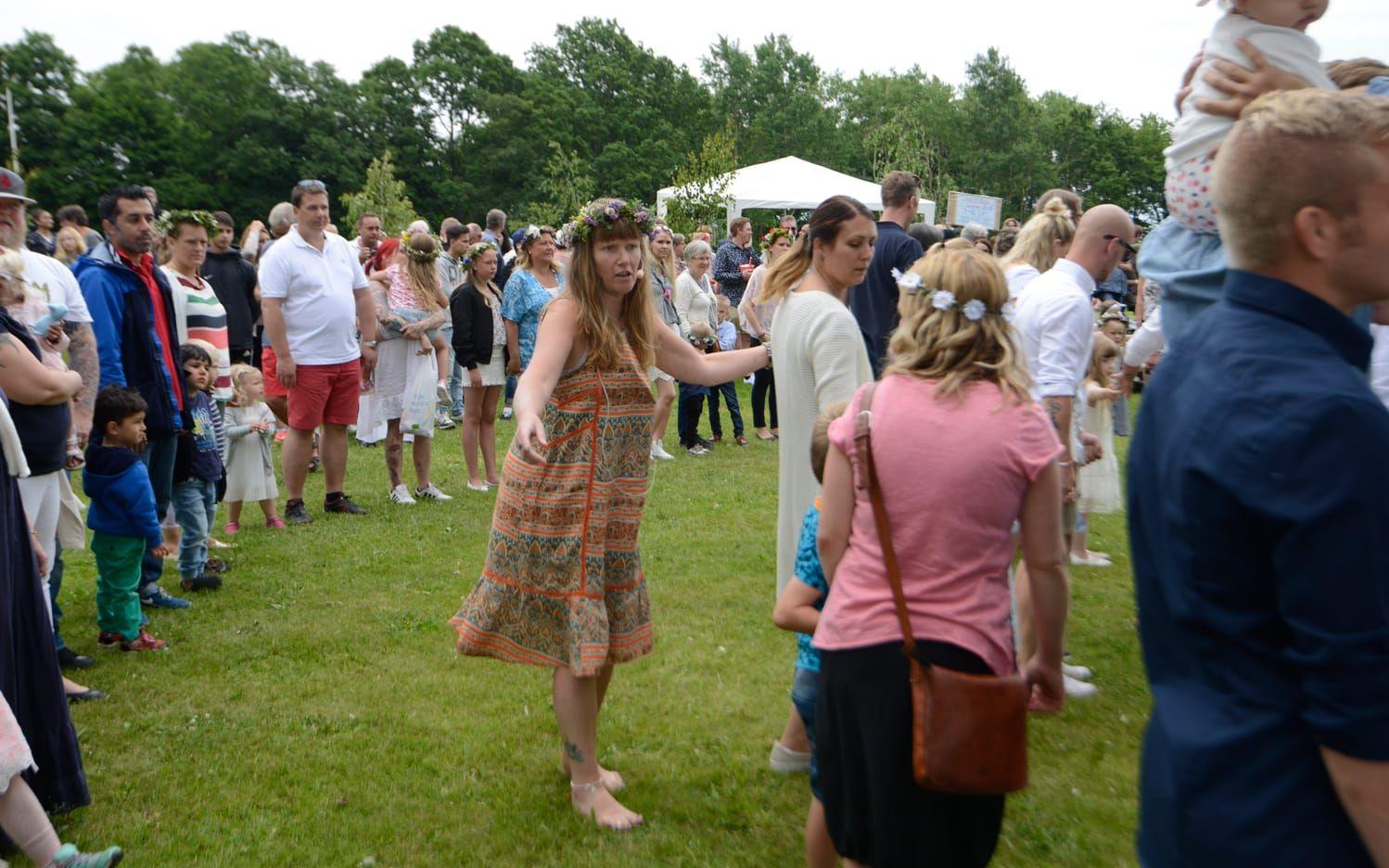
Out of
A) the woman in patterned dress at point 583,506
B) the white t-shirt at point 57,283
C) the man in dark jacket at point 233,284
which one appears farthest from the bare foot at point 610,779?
the man in dark jacket at point 233,284

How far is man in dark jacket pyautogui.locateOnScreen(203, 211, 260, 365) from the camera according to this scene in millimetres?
10516

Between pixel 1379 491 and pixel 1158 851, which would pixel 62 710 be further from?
pixel 1379 491

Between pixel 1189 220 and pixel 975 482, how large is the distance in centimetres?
81

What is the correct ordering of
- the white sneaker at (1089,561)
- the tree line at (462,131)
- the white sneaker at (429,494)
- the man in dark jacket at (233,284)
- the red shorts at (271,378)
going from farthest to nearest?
the tree line at (462,131)
the man in dark jacket at (233,284)
the white sneaker at (429,494)
the red shorts at (271,378)
the white sneaker at (1089,561)

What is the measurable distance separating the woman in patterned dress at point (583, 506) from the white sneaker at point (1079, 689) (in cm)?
235

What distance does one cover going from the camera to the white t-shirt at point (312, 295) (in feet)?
26.0

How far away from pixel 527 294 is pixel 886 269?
3026 mm

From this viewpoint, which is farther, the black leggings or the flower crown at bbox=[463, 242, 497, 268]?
the black leggings

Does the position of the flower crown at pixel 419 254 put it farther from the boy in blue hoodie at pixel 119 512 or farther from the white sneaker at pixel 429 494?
the boy in blue hoodie at pixel 119 512

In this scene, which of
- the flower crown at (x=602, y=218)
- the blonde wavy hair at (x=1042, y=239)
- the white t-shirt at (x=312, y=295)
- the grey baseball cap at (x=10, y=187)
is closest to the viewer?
the flower crown at (x=602, y=218)

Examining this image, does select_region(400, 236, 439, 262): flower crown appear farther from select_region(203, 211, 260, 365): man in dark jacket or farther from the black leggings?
the black leggings

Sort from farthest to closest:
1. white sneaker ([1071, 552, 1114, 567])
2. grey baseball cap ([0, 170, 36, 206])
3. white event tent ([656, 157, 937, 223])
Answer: white event tent ([656, 157, 937, 223]) < white sneaker ([1071, 552, 1114, 567]) < grey baseball cap ([0, 170, 36, 206])

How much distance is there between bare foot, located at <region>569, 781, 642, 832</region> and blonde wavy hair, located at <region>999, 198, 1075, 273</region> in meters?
3.33

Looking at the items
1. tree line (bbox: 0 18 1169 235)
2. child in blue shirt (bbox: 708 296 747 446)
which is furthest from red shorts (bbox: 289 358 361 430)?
tree line (bbox: 0 18 1169 235)
